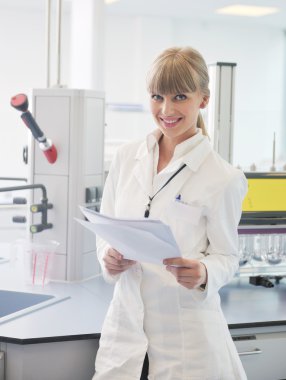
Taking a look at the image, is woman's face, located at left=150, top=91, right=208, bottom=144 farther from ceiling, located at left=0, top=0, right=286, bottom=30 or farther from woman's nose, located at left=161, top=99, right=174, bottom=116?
ceiling, located at left=0, top=0, right=286, bottom=30

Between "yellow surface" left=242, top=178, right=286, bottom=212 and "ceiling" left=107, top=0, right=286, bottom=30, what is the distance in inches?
187

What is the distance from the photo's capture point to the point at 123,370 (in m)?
1.54

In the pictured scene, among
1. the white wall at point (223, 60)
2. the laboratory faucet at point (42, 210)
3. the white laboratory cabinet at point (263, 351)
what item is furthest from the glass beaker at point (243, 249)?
the white wall at point (223, 60)

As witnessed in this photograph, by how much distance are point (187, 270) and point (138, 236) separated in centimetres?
15

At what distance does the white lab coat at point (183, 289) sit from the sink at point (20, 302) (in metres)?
0.46

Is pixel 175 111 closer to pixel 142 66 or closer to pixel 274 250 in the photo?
pixel 274 250

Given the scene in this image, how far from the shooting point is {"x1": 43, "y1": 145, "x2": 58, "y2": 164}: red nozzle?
7.74 feet

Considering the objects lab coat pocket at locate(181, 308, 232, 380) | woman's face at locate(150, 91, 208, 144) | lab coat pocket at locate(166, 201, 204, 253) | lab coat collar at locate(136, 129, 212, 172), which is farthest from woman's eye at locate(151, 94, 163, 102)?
lab coat pocket at locate(181, 308, 232, 380)

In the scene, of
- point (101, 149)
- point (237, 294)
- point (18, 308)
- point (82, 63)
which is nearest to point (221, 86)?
point (101, 149)

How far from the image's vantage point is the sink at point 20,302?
1.95m

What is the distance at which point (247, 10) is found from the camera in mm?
7250

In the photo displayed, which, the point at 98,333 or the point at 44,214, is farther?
the point at 44,214

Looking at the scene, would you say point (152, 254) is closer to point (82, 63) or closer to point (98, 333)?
point (98, 333)

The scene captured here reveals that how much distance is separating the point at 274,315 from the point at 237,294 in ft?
0.92
